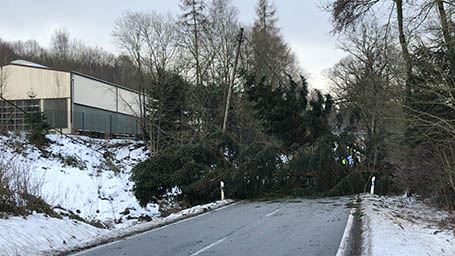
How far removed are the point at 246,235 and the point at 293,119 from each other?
14.2m

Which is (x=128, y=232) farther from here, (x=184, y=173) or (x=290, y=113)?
(x=290, y=113)

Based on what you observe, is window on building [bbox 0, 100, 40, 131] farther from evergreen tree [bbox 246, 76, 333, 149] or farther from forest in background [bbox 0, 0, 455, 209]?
evergreen tree [bbox 246, 76, 333, 149]

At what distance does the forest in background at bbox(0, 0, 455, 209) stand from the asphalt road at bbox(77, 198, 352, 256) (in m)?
3.75

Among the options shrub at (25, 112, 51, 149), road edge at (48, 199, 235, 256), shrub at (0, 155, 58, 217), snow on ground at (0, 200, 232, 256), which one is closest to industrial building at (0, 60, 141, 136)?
shrub at (25, 112, 51, 149)

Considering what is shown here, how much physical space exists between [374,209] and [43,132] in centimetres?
2394

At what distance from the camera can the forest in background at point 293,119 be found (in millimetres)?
13539

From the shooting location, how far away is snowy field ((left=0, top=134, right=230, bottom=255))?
848 cm

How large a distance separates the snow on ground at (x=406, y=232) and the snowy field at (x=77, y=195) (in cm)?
548

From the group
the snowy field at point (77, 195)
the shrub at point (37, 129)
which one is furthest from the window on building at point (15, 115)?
the snowy field at point (77, 195)

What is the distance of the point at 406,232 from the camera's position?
945 centimetres

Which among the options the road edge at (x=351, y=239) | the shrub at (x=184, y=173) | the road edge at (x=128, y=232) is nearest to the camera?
the road edge at (x=351, y=239)

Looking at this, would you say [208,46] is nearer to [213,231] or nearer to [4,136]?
[4,136]

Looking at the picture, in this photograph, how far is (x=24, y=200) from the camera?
10195 mm

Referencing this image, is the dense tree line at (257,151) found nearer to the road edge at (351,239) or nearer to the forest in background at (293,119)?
the forest in background at (293,119)
